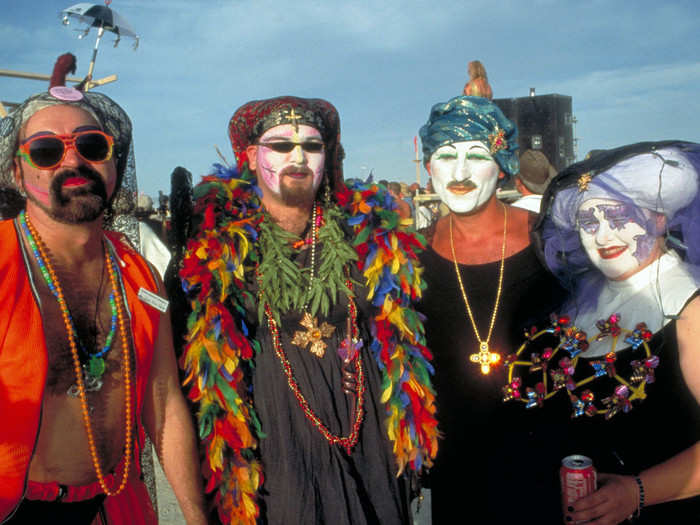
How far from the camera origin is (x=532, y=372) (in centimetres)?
223

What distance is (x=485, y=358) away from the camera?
2404 mm

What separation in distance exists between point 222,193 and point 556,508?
5.98 ft

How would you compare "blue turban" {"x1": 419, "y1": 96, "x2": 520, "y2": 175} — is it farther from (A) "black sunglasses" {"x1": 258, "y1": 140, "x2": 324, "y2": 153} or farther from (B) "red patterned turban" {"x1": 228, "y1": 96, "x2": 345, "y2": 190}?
(A) "black sunglasses" {"x1": 258, "y1": 140, "x2": 324, "y2": 153}

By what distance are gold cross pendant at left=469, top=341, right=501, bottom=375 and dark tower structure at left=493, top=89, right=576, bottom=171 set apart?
11.6m

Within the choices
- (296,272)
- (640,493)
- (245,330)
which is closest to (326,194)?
(296,272)

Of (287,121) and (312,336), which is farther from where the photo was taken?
(287,121)

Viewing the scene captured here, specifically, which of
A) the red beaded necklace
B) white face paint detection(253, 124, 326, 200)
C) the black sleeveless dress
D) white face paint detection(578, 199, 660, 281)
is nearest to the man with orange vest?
the red beaded necklace

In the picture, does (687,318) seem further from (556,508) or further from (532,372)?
(556,508)

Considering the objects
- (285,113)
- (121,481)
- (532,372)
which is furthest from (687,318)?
(121,481)

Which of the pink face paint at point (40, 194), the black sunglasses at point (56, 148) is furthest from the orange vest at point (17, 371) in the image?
the black sunglasses at point (56, 148)

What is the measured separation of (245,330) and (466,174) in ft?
3.78

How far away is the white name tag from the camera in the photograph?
1.89m

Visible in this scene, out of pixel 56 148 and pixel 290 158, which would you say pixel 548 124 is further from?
pixel 56 148

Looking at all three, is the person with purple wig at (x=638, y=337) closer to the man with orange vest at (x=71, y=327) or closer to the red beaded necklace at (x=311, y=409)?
the red beaded necklace at (x=311, y=409)
